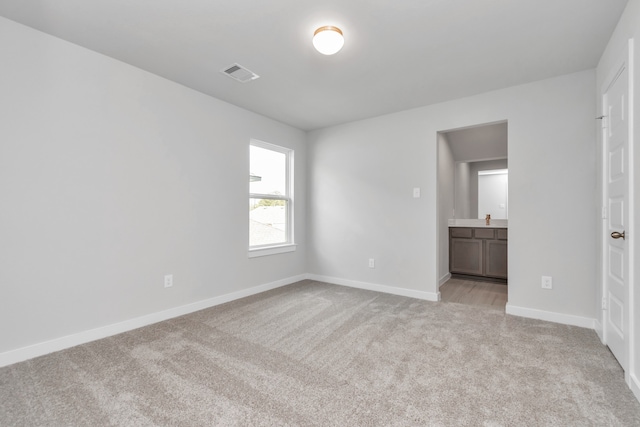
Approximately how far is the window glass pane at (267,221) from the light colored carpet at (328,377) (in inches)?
54.1

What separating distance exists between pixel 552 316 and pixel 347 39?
3180 millimetres

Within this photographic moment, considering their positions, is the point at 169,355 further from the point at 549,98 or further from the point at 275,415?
the point at 549,98

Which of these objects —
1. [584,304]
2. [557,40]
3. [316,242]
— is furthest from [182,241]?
[584,304]

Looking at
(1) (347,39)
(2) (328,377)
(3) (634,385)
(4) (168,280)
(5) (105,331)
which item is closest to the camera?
(3) (634,385)

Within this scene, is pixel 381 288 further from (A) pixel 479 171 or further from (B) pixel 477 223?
(A) pixel 479 171

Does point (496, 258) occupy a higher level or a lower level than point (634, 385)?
higher

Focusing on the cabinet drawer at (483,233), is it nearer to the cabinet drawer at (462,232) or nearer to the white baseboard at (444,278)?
the cabinet drawer at (462,232)

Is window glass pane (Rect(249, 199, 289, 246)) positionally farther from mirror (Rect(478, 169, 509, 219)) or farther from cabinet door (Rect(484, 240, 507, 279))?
mirror (Rect(478, 169, 509, 219))

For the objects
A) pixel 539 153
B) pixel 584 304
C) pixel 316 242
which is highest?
pixel 539 153

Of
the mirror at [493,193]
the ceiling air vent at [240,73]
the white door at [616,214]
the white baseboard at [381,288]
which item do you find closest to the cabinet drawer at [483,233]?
the mirror at [493,193]

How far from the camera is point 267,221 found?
420 cm

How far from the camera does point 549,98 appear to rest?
2902mm

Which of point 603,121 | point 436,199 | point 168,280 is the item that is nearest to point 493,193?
point 436,199

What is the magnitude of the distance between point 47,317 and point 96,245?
600 mm
